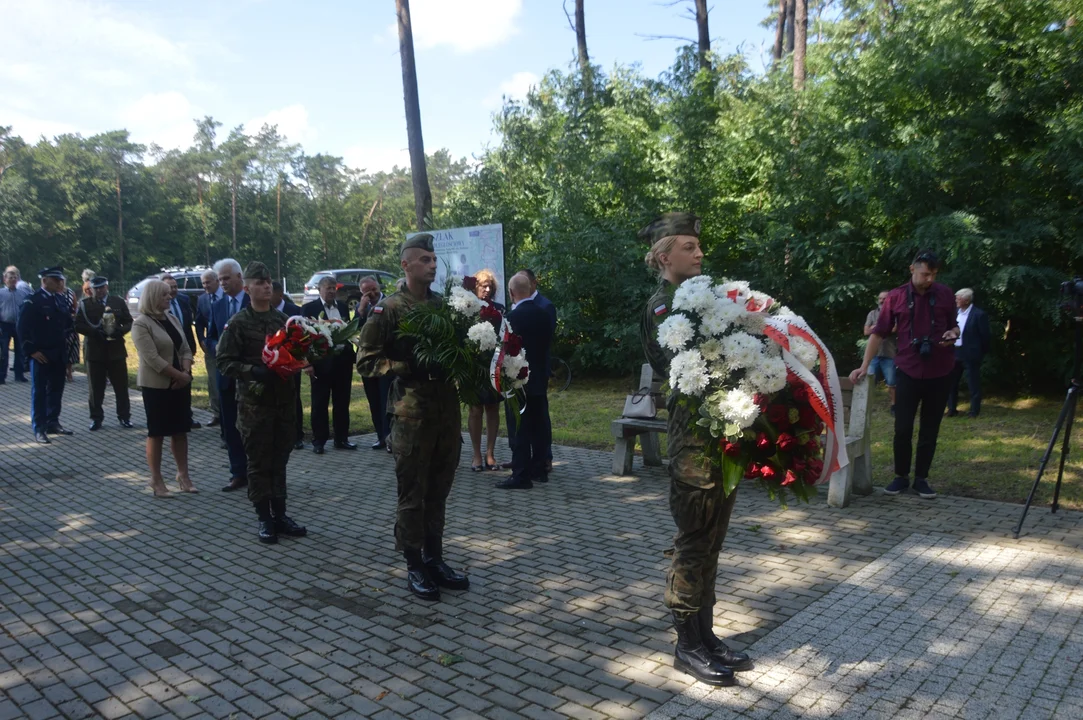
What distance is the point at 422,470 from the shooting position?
5340 mm

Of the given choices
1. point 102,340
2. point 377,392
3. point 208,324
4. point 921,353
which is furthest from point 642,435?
point 102,340

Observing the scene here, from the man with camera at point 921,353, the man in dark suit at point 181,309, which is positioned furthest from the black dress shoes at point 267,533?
the man in dark suit at point 181,309

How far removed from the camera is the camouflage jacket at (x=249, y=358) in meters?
6.66

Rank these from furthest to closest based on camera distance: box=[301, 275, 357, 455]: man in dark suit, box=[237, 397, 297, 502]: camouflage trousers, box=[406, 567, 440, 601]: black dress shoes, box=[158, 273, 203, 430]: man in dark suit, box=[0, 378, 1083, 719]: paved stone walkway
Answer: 1. box=[158, 273, 203, 430]: man in dark suit
2. box=[301, 275, 357, 455]: man in dark suit
3. box=[237, 397, 297, 502]: camouflage trousers
4. box=[406, 567, 440, 601]: black dress shoes
5. box=[0, 378, 1083, 719]: paved stone walkway

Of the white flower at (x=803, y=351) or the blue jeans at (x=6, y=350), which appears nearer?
the white flower at (x=803, y=351)

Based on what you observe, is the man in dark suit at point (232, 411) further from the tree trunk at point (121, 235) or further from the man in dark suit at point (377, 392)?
the tree trunk at point (121, 235)

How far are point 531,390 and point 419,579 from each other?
3.50m

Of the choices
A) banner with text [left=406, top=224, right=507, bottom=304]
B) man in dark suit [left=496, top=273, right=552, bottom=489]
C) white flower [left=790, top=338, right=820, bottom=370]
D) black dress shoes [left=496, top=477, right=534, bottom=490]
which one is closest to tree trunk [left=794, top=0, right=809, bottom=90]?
banner with text [left=406, top=224, right=507, bottom=304]

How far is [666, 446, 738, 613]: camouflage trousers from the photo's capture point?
13.3ft

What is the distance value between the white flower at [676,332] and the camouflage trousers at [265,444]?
13.0 feet

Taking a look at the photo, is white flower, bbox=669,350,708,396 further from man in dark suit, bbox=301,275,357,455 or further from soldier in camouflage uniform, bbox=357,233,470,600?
man in dark suit, bbox=301,275,357,455

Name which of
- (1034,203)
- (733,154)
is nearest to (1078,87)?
A: (1034,203)

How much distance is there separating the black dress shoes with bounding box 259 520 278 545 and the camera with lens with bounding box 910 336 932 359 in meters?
5.87

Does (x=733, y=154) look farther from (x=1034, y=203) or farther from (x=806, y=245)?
(x=1034, y=203)
